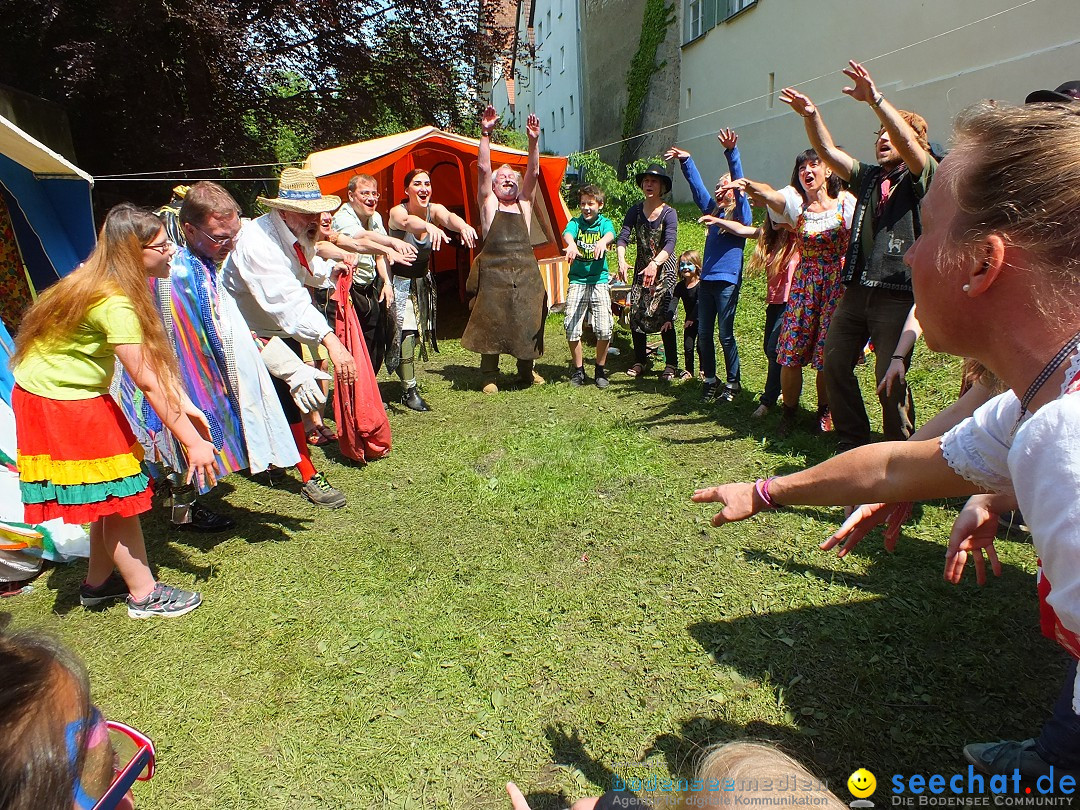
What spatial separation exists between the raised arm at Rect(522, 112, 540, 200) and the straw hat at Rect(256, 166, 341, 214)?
6.87ft

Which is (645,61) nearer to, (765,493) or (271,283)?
(271,283)

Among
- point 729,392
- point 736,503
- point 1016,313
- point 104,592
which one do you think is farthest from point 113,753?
point 729,392

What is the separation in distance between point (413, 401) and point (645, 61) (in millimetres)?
17078

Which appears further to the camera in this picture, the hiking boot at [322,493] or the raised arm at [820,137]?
the hiking boot at [322,493]

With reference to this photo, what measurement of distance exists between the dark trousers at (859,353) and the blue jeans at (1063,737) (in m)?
2.11

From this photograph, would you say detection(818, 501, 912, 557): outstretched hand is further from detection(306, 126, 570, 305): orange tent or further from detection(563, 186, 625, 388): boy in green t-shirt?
detection(306, 126, 570, 305): orange tent

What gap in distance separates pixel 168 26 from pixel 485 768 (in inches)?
422

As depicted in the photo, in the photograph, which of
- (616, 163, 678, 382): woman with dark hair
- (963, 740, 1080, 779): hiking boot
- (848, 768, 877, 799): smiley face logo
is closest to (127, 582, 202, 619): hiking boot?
(848, 768, 877, 799): smiley face logo

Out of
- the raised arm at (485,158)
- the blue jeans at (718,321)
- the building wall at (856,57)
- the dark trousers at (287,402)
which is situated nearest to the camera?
the dark trousers at (287,402)

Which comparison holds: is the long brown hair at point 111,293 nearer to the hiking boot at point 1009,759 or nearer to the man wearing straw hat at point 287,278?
the man wearing straw hat at point 287,278

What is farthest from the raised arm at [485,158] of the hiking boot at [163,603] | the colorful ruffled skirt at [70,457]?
the hiking boot at [163,603]

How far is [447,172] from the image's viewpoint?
9531mm

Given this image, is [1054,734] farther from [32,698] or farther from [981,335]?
[32,698]

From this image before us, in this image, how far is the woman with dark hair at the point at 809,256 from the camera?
4.32 m
